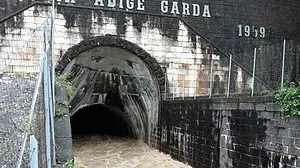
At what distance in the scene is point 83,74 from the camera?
1393cm

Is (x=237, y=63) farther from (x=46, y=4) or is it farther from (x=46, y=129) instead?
(x=46, y=129)

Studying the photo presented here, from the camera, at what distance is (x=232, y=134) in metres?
8.43

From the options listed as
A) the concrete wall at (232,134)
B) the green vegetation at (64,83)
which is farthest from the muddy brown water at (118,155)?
the green vegetation at (64,83)

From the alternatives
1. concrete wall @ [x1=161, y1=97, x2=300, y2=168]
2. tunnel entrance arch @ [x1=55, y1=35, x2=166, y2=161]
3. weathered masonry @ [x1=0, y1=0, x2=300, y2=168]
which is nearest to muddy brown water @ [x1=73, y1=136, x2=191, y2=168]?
weathered masonry @ [x1=0, y1=0, x2=300, y2=168]

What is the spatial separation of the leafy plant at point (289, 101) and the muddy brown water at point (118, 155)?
4.61m

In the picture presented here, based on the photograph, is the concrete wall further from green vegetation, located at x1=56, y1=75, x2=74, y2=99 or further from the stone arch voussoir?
green vegetation, located at x1=56, y1=75, x2=74, y2=99

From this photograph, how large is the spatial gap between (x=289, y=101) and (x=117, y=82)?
356 inches

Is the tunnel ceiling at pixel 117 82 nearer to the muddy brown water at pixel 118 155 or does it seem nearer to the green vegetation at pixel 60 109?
the muddy brown water at pixel 118 155

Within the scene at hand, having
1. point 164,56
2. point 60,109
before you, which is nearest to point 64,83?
point 60,109

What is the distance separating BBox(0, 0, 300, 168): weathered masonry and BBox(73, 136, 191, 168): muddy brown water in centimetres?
37

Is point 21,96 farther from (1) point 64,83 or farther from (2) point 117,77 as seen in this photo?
(2) point 117,77

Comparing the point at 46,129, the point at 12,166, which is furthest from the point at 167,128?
the point at 12,166

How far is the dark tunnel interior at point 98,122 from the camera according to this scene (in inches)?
704

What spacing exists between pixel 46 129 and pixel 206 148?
17.3 ft
